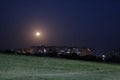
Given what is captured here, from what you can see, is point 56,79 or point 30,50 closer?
point 56,79

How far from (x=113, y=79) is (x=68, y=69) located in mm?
6938

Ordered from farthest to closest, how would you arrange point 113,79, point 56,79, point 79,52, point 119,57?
point 79,52 < point 119,57 < point 113,79 < point 56,79

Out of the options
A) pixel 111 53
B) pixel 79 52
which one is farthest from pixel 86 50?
pixel 111 53

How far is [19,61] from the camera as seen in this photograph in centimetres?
2953

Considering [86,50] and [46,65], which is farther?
Result: [86,50]

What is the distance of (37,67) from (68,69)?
2357mm

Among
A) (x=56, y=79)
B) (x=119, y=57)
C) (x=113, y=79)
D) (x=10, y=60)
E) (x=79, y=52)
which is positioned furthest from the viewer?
(x=79, y=52)

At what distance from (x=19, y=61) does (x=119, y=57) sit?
18175mm

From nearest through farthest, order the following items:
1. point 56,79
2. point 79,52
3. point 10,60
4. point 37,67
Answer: point 56,79
point 37,67
point 10,60
point 79,52

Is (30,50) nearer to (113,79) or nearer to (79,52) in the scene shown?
(79,52)

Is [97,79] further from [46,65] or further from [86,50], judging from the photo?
[86,50]

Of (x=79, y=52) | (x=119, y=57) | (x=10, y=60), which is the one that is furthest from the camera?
(x=79, y=52)

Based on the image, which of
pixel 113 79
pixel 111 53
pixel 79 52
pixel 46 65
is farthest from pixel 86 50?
pixel 113 79

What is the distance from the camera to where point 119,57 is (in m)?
44.4
